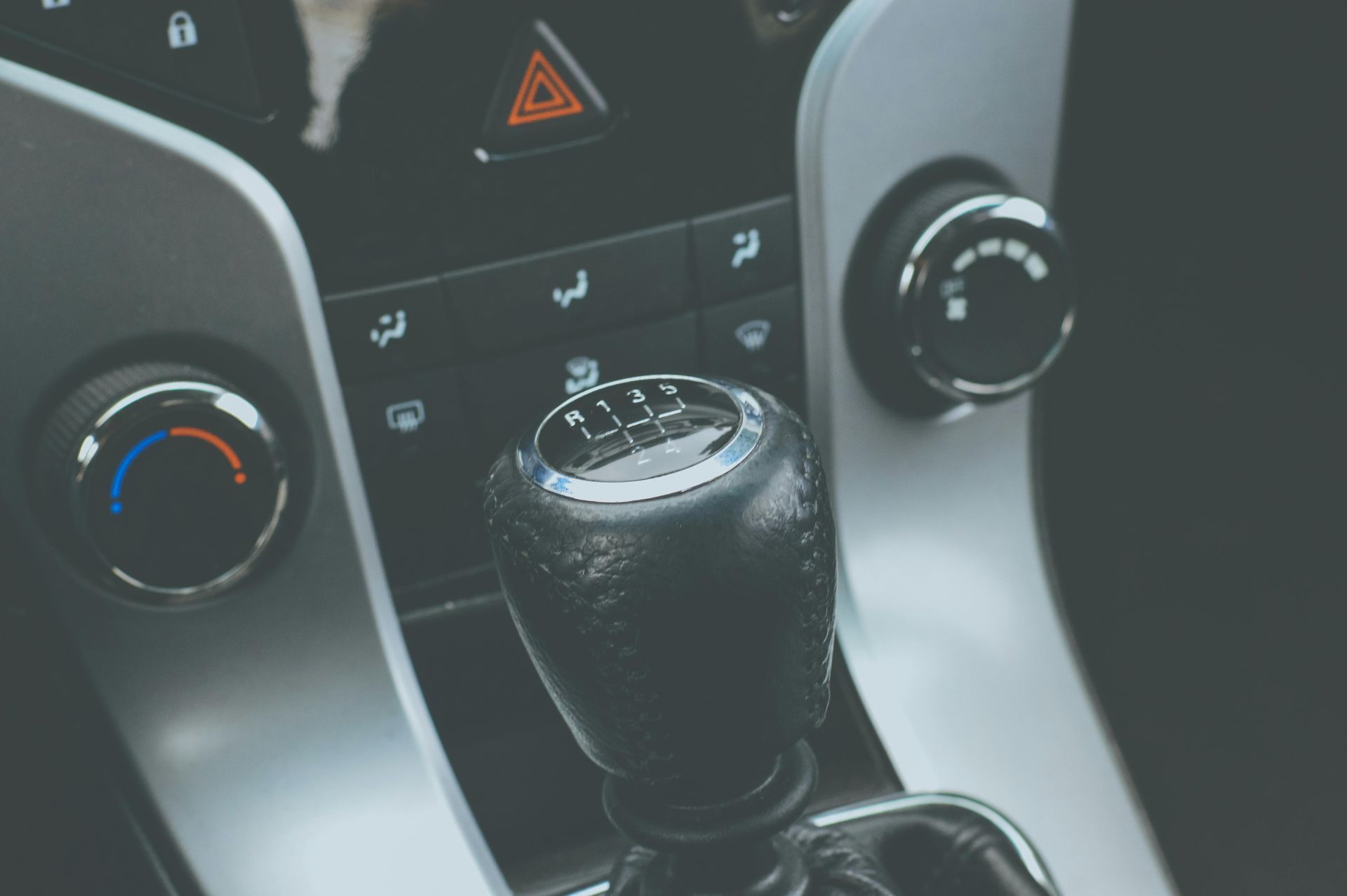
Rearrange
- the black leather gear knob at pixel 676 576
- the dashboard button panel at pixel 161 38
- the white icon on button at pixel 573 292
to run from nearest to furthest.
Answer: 1. the black leather gear knob at pixel 676 576
2. the dashboard button panel at pixel 161 38
3. the white icon on button at pixel 573 292

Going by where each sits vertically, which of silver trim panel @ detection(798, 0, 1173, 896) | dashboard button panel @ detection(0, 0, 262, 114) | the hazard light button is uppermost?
dashboard button panel @ detection(0, 0, 262, 114)

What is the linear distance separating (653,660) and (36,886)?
38 cm

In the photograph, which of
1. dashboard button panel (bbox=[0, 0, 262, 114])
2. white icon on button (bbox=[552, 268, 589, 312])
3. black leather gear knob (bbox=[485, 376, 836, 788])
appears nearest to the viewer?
black leather gear knob (bbox=[485, 376, 836, 788])

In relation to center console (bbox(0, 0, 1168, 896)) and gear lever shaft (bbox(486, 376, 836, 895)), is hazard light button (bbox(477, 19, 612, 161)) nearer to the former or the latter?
center console (bbox(0, 0, 1168, 896))

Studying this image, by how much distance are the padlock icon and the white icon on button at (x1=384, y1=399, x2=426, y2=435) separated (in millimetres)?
168

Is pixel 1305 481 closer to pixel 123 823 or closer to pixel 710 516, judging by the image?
pixel 710 516

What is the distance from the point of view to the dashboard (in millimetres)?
455

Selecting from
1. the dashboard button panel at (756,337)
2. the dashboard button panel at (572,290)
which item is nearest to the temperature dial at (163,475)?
the dashboard button panel at (572,290)

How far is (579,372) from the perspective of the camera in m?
0.55

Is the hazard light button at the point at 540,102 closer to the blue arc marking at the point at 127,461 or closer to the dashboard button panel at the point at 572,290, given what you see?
the dashboard button panel at the point at 572,290

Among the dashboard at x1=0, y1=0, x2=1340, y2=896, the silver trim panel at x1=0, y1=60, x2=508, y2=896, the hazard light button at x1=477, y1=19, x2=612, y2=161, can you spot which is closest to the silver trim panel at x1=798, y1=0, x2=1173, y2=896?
the dashboard at x1=0, y1=0, x2=1340, y2=896

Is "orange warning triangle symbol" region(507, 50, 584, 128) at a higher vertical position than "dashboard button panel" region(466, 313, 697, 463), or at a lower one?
higher

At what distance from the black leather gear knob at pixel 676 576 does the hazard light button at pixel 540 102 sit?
0.20 meters

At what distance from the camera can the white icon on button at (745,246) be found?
56 centimetres
